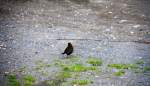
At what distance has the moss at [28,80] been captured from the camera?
8.66 metres

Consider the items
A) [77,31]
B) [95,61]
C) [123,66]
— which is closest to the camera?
[123,66]

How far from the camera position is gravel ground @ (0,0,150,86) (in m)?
10.5

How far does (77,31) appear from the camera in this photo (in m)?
13.1

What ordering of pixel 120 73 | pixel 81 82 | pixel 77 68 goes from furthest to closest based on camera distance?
pixel 77 68
pixel 120 73
pixel 81 82

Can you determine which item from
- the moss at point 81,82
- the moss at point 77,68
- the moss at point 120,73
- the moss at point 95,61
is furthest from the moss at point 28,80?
the moss at point 120,73

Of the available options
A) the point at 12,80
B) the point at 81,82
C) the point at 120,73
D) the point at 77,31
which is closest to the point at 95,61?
the point at 120,73

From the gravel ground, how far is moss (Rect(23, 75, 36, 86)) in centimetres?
47

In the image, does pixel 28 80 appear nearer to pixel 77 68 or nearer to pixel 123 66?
pixel 77 68

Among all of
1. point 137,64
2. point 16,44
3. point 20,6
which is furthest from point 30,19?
point 137,64

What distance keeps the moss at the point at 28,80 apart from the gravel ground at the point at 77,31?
472 mm

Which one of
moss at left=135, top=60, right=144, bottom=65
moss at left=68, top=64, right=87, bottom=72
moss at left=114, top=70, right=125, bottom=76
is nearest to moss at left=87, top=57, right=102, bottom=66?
moss at left=68, top=64, right=87, bottom=72

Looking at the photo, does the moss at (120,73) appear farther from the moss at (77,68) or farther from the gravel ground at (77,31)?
the moss at (77,68)

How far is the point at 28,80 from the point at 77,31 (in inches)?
177

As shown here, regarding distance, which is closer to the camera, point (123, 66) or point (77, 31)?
point (123, 66)
